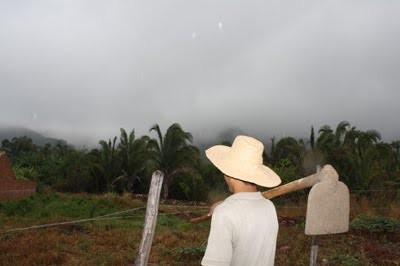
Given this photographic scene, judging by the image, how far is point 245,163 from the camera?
2.56 meters

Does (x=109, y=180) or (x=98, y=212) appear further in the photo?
(x=109, y=180)

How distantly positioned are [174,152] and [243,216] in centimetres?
2486

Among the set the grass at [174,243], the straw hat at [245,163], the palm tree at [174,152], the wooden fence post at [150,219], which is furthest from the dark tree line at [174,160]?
the straw hat at [245,163]

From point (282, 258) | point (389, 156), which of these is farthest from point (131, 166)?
point (282, 258)

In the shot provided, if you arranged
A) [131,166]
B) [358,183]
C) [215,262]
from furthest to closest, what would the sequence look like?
[131,166]
[358,183]
[215,262]

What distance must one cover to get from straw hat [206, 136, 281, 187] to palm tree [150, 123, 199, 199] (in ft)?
78.8

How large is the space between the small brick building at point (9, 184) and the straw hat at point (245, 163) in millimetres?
23398

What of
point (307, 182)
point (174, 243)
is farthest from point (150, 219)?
point (174, 243)

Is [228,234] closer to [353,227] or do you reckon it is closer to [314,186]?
[314,186]

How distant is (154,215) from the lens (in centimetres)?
479

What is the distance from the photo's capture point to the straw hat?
2.51 m

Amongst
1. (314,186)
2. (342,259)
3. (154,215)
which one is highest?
(314,186)

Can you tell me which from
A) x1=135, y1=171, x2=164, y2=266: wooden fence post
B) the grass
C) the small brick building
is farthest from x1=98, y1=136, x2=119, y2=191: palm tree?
x1=135, y1=171, x2=164, y2=266: wooden fence post

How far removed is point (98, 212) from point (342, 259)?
12.6m
